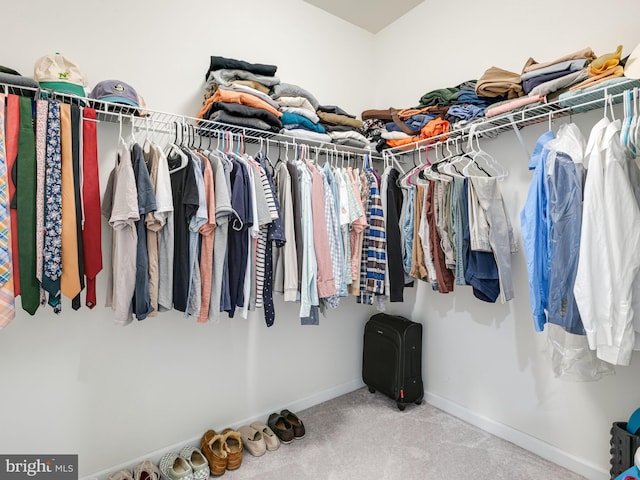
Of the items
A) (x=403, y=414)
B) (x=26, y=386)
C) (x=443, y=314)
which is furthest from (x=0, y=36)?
(x=403, y=414)

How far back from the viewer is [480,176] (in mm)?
1896

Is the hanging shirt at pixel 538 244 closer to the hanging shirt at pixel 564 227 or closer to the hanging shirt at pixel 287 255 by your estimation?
the hanging shirt at pixel 564 227

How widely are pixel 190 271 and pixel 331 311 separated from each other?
1.34m

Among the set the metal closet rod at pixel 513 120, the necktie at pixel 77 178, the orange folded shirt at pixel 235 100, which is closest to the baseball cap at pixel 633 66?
the metal closet rod at pixel 513 120

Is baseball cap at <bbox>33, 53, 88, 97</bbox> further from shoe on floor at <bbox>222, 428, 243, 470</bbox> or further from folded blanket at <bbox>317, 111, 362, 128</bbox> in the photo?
shoe on floor at <bbox>222, 428, 243, 470</bbox>

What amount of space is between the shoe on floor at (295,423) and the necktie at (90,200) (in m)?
1.45

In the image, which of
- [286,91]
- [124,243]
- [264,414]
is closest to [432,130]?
[286,91]

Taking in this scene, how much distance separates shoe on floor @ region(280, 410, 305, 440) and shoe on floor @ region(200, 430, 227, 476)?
42 cm

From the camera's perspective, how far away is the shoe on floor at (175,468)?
1738 millimetres

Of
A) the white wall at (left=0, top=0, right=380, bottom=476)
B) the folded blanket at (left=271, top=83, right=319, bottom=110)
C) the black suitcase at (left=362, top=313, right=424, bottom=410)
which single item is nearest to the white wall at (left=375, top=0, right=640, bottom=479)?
the black suitcase at (left=362, top=313, right=424, bottom=410)

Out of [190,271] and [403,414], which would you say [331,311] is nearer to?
[403,414]

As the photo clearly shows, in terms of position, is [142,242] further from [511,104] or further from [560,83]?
[560,83]

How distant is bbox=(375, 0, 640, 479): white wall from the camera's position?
1.71 metres

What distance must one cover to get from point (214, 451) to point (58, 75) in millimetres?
1934
